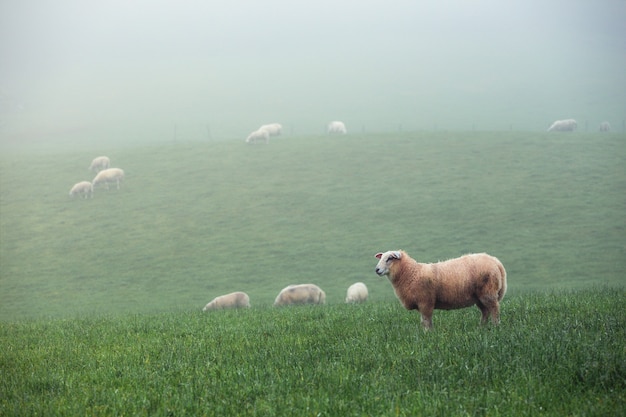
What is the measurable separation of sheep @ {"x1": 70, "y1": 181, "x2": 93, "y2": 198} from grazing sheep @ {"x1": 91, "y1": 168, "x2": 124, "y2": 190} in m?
0.83

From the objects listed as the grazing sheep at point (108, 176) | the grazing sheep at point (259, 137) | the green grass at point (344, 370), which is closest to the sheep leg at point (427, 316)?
the green grass at point (344, 370)

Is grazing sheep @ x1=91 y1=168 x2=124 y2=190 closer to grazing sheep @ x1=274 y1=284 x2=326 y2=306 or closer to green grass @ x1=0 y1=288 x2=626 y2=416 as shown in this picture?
grazing sheep @ x1=274 y1=284 x2=326 y2=306

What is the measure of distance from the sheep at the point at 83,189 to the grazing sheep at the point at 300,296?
1429 inches

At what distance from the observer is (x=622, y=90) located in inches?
4242

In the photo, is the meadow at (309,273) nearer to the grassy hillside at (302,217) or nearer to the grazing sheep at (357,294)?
the grassy hillside at (302,217)

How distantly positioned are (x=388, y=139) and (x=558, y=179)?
63.6ft

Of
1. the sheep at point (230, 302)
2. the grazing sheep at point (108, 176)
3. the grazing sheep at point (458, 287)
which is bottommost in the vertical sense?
the sheep at point (230, 302)

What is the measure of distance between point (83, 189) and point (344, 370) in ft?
180

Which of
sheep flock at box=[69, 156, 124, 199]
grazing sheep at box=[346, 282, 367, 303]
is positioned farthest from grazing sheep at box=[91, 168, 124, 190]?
grazing sheep at box=[346, 282, 367, 303]

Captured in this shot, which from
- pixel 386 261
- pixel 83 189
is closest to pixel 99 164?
pixel 83 189

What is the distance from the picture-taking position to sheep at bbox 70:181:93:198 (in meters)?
59.2

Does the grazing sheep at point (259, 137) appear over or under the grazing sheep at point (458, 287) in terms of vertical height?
over

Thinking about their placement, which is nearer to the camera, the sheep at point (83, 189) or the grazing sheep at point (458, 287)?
the grazing sheep at point (458, 287)

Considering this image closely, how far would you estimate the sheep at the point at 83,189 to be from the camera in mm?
59219
